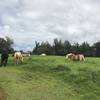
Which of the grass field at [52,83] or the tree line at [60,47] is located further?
the tree line at [60,47]

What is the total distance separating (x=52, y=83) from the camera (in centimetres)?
2189

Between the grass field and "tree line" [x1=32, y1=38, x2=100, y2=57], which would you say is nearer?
the grass field

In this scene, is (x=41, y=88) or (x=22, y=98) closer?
(x=22, y=98)

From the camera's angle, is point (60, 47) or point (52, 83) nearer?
point (52, 83)

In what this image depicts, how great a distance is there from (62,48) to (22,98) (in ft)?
181

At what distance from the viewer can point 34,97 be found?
18.0 m

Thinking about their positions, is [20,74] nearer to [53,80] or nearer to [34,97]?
[53,80]

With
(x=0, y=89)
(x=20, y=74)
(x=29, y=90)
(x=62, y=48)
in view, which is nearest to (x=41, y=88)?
(x=29, y=90)

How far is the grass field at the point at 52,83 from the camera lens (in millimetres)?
18703

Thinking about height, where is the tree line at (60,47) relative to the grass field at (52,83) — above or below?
above

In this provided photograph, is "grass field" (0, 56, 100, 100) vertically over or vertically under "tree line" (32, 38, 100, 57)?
under

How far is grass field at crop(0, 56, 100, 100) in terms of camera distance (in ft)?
61.4

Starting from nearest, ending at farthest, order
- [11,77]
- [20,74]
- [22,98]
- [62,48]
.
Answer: [22,98] → [11,77] → [20,74] → [62,48]

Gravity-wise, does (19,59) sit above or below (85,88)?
above
